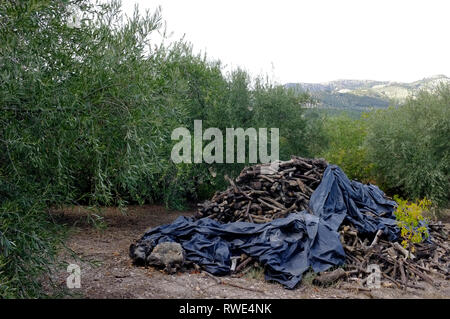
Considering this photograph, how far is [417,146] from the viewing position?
15.4 metres

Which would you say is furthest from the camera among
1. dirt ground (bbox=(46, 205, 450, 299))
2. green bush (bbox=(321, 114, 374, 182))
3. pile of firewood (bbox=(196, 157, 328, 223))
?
green bush (bbox=(321, 114, 374, 182))

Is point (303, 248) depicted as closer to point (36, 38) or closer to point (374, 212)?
point (374, 212)

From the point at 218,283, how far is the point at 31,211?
12.1ft

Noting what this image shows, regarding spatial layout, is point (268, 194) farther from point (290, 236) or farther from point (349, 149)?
point (349, 149)

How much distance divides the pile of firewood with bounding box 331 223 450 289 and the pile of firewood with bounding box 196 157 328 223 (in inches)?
62.7

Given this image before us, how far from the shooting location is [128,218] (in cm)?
1289

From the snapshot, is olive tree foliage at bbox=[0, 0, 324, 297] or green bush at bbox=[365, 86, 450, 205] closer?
olive tree foliage at bbox=[0, 0, 324, 297]

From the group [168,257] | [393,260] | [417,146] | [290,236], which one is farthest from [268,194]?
[417,146]

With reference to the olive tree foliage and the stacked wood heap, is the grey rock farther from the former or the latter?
the olive tree foliage

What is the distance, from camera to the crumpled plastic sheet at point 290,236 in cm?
720

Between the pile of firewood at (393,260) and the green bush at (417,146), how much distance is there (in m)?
6.45

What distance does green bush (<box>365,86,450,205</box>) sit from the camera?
582 inches

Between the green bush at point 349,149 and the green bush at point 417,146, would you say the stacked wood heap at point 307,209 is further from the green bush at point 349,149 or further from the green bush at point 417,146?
the green bush at point 349,149

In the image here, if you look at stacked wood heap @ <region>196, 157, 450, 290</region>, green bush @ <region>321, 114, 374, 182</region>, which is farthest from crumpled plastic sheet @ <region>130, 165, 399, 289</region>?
green bush @ <region>321, 114, 374, 182</region>
